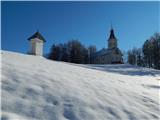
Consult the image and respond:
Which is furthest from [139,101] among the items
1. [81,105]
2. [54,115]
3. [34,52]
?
[34,52]

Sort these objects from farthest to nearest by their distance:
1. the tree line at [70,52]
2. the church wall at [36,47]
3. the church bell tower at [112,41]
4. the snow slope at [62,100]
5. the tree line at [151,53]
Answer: the church bell tower at [112,41] → the tree line at [70,52] → the tree line at [151,53] → the church wall at [36,47] → the snow slope at [62,100]

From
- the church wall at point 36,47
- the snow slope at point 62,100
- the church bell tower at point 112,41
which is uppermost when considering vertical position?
the church bell tower at point 112,41

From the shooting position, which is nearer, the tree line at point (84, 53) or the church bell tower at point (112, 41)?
the tree line at point (84, 53)

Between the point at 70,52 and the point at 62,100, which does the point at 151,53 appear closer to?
the point at 70,52

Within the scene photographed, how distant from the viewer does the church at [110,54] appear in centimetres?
6388

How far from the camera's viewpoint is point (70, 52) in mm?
60812

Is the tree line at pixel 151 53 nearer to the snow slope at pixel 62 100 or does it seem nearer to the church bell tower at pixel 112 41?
the church bell tower at pixel 112 41

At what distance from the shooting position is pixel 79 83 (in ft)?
22.6

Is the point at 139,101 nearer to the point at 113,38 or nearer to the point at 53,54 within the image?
the point at 53,54

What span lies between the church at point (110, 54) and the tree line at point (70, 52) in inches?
219

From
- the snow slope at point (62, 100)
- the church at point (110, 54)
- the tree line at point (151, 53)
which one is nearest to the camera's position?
the snow slope at point (62, 100)

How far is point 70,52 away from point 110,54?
1070 centimetres

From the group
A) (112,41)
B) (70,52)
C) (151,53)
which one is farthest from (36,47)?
(112,41)

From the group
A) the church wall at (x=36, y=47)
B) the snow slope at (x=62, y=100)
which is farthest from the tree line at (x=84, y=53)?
the snow slope at (x=62, y=100)
